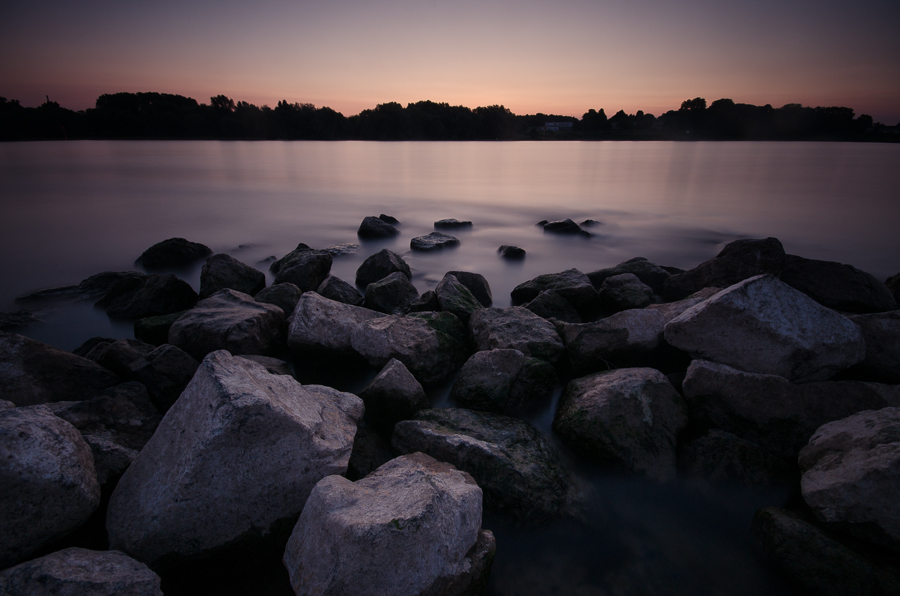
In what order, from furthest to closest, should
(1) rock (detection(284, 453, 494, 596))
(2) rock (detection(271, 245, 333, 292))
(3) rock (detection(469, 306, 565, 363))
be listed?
(2) rock (detection(271, 245, 333, 292))
(3) rock (detection(469, 306, 565, 363))
(1) rock (detection(284, 453, 494, 596))

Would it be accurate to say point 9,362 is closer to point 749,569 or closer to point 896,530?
point 749,569

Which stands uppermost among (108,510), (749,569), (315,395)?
(315,395)

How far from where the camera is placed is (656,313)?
4316mm

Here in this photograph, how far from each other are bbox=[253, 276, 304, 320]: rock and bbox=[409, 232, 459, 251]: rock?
4098mm

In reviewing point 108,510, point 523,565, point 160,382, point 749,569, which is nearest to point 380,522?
point 523,565

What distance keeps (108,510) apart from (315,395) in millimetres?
1267

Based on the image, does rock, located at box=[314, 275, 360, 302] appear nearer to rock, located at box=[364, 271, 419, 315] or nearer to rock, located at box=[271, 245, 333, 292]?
rock, located at box=[364, 271, 419, 315]

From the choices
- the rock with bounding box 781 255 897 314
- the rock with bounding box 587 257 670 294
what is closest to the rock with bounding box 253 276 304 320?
the rock with bounding box 587 257 670 294

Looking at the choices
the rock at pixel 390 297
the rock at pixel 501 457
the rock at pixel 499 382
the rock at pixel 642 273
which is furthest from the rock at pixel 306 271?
the rock at pixel 642 273

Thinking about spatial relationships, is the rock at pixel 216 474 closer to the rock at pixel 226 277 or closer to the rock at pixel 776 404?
the rock at pixel 776 404

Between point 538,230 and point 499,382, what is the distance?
864 cm

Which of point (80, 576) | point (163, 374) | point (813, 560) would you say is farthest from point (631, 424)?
point (163, 374)

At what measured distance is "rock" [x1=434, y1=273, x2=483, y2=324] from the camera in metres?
5.04

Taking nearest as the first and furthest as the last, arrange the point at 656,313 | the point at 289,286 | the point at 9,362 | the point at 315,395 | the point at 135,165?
the point at 315,395 < the point at 9,362 < the point at 656,313 < the point at 289,286 < the point at 135,165
